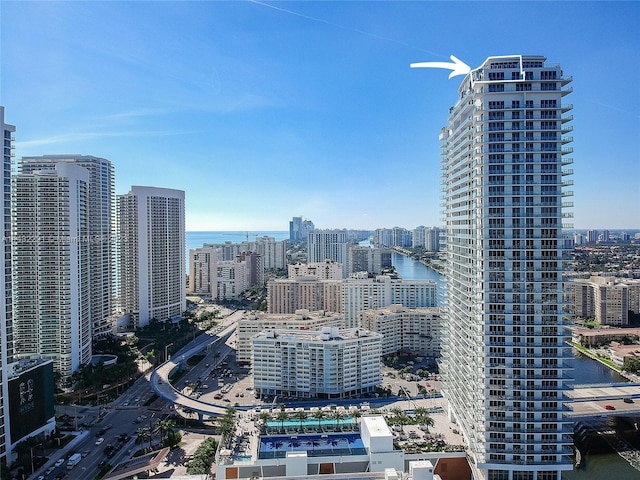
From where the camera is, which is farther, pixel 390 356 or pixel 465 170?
pixel 390 356

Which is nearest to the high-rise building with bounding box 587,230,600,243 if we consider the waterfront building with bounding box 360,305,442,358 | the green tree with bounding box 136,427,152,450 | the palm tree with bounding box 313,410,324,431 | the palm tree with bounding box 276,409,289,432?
the waterfront building with bounding box 360,305,442,358

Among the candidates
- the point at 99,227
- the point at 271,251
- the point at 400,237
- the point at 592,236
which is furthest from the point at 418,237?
the point at 99,227

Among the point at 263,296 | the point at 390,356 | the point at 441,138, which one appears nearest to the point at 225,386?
the point at 390,356

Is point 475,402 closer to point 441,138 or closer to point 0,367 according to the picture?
point 441,138

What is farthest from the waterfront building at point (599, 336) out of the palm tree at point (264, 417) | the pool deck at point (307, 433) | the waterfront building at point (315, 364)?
the palm tree at point (264, 417)

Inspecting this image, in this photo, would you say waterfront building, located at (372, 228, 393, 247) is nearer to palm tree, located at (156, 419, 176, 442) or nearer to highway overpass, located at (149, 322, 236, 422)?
highway overpass, located at (149, 322, 236, 422)

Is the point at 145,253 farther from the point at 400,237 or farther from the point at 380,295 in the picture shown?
the point at 400,237

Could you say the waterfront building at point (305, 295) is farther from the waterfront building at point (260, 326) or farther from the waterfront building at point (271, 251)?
the waterfront building at point (271, 251)
